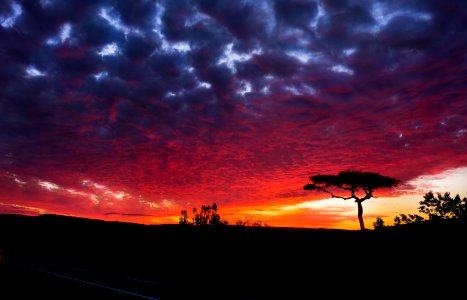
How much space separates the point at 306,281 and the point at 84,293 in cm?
Result: 531

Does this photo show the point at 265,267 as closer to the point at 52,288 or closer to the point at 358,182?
the point at 52,288

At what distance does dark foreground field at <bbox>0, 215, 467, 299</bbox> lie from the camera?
5910 millimetres

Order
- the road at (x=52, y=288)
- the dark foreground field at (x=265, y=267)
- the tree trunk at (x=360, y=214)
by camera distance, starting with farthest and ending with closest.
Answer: the tree trunk at (x=360, y=214) → the road at (x=52, y=288) → the dark foreground field at (x=265, y=267)

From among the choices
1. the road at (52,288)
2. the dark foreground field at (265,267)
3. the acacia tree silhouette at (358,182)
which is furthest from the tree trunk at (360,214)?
the road at (52,288)

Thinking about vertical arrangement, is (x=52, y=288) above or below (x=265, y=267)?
below

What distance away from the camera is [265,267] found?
8742 mm

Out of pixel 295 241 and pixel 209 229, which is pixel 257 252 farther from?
pixel 209 229

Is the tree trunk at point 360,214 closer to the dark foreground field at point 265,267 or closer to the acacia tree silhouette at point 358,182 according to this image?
the acacia tree silhouette at point 358,182

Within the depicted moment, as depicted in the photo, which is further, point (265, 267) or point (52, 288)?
point (265, 267)

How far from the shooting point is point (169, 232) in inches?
542

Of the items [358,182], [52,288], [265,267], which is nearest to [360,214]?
[358,182]

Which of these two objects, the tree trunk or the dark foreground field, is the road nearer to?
the dark foreground field

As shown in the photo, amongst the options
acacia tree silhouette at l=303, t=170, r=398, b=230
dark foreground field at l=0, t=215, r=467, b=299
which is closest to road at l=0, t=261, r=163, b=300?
dark foreground field at l=0, t=215, r=467, b=299

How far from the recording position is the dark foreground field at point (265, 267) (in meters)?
5.91
